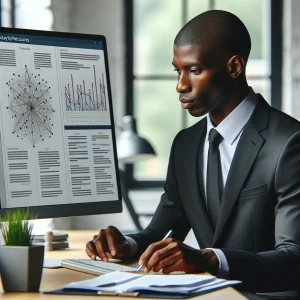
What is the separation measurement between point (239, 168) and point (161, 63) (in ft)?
10.00

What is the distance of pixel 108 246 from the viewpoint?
1762 mm

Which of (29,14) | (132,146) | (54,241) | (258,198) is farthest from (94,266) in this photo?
(29,14)

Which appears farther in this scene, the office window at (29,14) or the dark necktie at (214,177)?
the office window at (29,14)

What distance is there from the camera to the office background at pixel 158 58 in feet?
15.8

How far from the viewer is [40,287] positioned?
53.2 inches

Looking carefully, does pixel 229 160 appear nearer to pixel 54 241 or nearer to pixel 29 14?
pixel 54 241

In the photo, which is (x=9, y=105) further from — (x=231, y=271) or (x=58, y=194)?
(x=231, y=271)

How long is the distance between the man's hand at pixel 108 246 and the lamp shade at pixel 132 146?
6.77 ft

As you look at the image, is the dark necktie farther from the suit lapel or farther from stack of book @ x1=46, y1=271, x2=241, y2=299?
stack of book @ x1=46, y1=271, x2=241, y2=299

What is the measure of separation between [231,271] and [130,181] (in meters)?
3.30

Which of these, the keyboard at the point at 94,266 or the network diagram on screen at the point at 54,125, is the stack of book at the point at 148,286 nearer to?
the keyboard at the point at 94,266

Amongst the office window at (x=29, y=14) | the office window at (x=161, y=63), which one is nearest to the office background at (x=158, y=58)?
the office window at (x=161, y=63)

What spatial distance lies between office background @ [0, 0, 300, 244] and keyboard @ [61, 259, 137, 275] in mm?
3120

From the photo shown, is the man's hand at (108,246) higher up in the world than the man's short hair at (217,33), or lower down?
lower down
